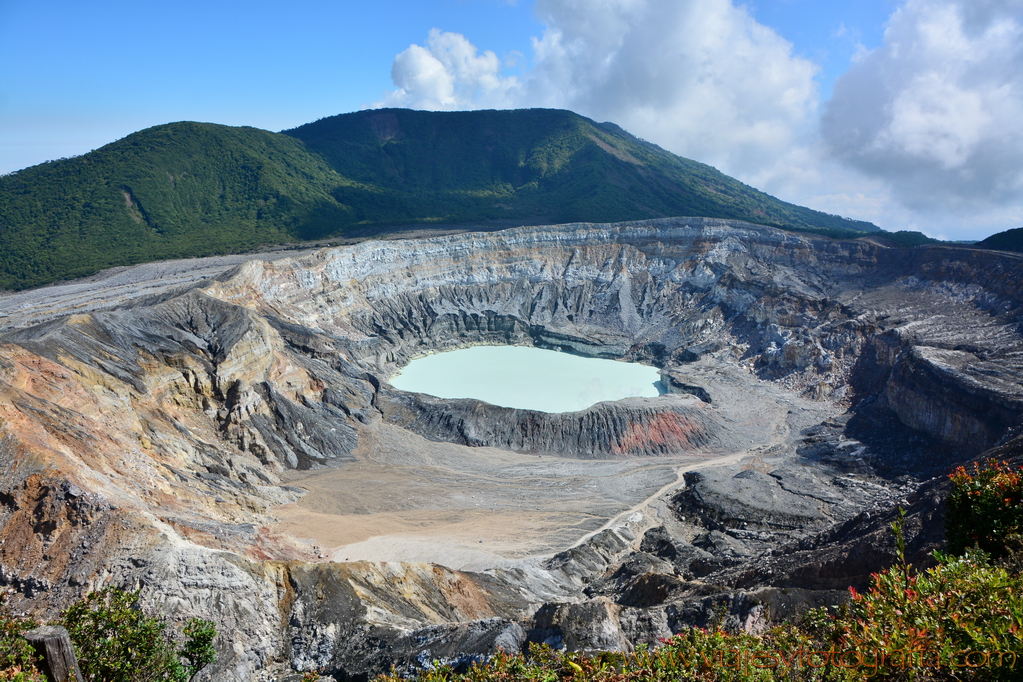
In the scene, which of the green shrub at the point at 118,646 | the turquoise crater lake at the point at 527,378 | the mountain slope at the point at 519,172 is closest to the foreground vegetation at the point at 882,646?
the green shrub at the point at 118,646

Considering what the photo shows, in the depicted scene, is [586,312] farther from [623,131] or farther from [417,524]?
[623,131]

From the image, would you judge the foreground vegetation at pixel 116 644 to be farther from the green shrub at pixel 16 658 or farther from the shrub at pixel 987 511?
the shrub at pixel 987 511

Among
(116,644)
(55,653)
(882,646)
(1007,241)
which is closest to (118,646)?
(116,644)

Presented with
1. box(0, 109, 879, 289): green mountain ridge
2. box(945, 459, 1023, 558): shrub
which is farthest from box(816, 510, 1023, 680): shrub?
box(0, 109, 879, 289): green mountain ridge

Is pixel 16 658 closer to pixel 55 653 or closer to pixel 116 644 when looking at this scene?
pixel 55 653

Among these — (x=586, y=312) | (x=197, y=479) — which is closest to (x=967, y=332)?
(x=586, y=312)

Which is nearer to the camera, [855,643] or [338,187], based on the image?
[855,643]
